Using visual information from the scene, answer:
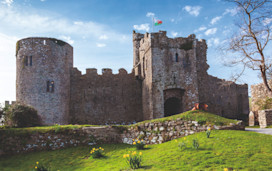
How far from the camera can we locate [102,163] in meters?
11.4

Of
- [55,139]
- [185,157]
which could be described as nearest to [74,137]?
[55,139]

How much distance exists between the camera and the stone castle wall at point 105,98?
26.5 meters

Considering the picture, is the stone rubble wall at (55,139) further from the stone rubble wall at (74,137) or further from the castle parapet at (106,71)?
the castle parapet at (106,71)

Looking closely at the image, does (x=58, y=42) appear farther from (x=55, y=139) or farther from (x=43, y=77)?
(x=55, y=139)

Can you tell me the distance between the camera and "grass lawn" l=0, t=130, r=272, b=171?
8617mm

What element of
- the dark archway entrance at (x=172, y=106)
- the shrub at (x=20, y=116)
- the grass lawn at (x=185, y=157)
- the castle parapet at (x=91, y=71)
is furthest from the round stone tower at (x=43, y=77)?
the dark archway entrance at (x=172, y=106)

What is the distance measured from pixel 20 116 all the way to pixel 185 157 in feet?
45.1

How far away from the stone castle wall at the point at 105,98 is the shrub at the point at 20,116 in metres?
6.98

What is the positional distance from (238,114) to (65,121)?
81.2ft

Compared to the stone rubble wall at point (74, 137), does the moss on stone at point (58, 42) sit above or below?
above

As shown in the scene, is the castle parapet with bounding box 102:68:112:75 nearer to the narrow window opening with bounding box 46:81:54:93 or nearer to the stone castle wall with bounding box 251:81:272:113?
the narrow window opening with bounding box 46:81:54:93

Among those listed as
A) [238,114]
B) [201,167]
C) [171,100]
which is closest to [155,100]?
[171,100]

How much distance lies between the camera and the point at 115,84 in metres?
27.6

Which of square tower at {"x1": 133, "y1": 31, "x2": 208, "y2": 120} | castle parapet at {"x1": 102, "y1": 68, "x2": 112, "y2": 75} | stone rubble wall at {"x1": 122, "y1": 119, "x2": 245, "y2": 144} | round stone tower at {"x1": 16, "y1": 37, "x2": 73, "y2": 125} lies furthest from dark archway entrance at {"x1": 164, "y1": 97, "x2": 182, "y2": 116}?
round stone tower at {"x1": 16, "y1": 37, "x2": 73, "y2": 125}
